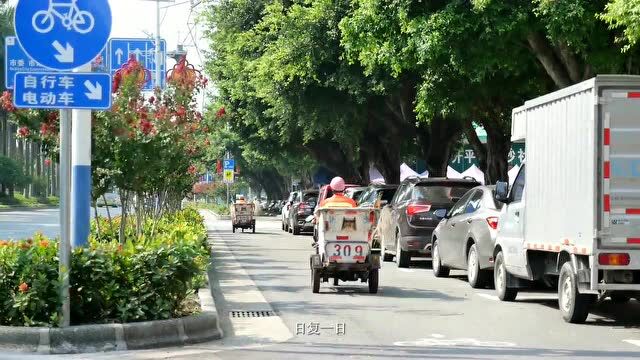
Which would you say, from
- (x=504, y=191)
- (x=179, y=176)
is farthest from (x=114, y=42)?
(x=504, y=191)

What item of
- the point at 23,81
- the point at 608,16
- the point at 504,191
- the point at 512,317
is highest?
the point at 608,16

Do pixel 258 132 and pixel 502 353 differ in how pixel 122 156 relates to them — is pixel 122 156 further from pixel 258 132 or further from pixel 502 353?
pixel 258 132

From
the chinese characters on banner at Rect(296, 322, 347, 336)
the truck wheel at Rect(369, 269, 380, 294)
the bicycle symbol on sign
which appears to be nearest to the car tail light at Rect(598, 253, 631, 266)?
the chinese characters on banner at Rect(296, 322, 347, 336)

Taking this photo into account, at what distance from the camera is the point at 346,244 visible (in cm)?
1556

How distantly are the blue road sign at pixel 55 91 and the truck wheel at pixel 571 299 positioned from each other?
566cm

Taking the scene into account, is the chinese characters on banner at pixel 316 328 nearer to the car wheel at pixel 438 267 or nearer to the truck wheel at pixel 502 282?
the truck wheel at pixel 502 282

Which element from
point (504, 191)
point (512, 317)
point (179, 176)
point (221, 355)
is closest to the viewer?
point (221, 355)

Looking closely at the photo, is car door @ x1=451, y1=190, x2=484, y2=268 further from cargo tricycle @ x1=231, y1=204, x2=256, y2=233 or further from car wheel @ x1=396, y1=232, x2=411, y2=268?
cargo tricycle @ x1=231, y1=204, x2=256, y2=233

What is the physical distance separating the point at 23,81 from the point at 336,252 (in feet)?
21.3

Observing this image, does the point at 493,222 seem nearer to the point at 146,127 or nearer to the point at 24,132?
the point at 146,127

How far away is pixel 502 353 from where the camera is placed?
33.5 ft

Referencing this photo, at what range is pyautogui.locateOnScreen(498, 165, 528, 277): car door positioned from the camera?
14109 mm

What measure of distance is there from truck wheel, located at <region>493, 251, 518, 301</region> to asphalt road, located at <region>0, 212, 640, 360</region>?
0.16 metres

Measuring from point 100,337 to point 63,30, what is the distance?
2.94 m
